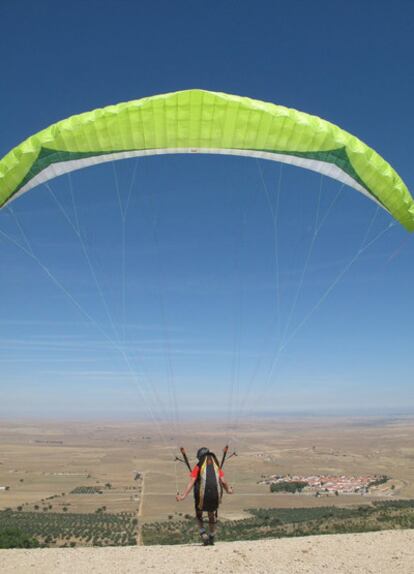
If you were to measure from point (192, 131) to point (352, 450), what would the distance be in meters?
154

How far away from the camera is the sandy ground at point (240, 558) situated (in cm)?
849

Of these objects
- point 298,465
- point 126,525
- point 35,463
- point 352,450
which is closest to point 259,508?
point 126,525

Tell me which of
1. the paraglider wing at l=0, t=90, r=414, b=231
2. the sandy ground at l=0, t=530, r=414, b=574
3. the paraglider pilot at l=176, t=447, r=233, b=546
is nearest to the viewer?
the sandy ground at l=0, t=530, r=414, b=574

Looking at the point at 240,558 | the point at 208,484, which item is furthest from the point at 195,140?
the point at 240,558

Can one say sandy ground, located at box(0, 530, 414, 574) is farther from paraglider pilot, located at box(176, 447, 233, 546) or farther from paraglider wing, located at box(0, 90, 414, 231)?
paraglider wing, located at box(0, 90, 414, 231)

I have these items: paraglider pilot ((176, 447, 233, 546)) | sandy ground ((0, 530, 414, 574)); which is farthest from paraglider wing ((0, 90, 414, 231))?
sandy ground ((0, 530, 414, 574))

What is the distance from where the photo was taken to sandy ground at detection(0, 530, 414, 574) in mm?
8492

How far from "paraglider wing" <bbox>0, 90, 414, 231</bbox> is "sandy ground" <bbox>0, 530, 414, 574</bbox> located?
680 cm

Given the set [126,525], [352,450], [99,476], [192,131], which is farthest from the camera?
[352,450]

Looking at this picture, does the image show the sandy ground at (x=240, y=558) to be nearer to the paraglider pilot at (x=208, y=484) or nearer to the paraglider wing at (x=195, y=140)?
the paraglider pilot at (x=208, y=484)

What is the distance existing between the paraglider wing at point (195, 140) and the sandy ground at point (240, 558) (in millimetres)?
6800

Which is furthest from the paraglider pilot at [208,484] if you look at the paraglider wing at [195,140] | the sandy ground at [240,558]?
the paraglider wing at [195,140]

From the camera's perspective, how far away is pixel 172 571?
27.0 ft

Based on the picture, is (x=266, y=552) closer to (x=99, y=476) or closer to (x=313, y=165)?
(x=313, y=165)
